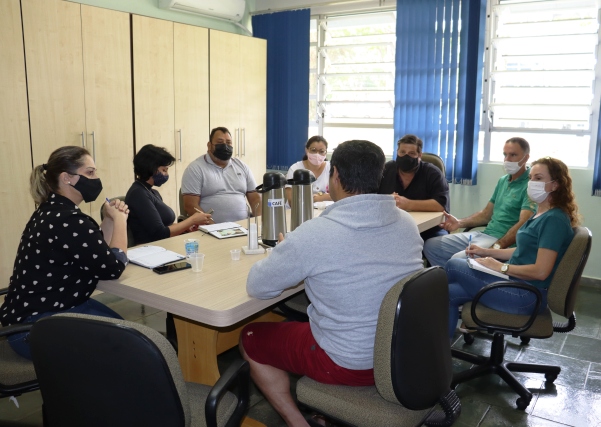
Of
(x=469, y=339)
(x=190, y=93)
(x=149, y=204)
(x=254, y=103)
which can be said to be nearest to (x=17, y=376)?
(x=149, y=204)

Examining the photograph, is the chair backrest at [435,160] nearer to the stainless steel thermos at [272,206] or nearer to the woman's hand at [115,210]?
the stainless steel thermos at [272,206]

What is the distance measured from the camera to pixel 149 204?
2.94m

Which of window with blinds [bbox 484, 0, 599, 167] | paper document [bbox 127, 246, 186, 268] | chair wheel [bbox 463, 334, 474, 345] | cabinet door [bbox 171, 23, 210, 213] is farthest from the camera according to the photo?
cabinet door [bbox 171, 23, 210, 213]

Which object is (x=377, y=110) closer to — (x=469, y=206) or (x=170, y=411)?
(x=469, y=206)

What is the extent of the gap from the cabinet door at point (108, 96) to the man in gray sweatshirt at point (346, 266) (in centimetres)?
274

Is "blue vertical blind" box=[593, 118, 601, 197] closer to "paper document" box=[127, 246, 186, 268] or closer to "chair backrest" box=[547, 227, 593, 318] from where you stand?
"chair backrest" box=[547, 227, 593, 318]

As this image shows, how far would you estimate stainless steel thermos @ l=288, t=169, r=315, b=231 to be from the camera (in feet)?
8.83

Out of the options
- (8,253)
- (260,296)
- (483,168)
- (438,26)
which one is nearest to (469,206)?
(483,168)

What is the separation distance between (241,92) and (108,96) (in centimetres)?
154

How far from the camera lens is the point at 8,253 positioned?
370 centimetres

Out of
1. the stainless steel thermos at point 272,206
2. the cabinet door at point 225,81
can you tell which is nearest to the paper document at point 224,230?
the stainless steel thermos at point 272,206

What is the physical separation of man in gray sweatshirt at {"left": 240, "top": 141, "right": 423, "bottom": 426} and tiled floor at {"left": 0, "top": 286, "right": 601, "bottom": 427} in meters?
0.85

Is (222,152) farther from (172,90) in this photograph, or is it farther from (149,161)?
(172,90)

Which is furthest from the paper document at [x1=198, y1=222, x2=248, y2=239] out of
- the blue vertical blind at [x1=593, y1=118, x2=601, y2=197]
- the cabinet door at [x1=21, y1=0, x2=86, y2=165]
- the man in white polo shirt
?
the blue vertical blind at [x1=593, y1=118, x2=601, y2=197]
